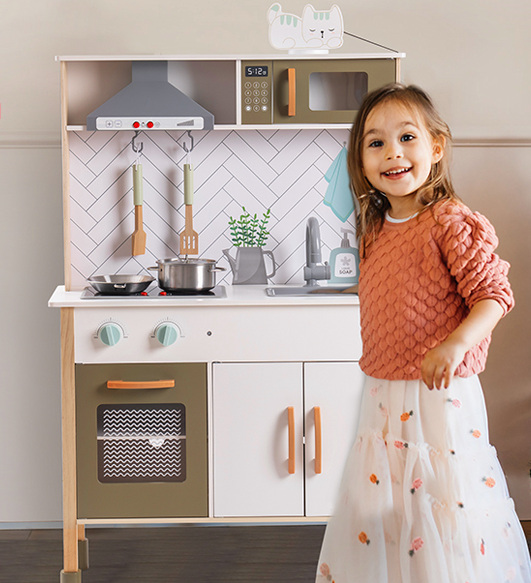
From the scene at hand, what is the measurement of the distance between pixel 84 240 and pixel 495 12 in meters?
→ 1.74

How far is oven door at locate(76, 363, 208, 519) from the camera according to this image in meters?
1.78

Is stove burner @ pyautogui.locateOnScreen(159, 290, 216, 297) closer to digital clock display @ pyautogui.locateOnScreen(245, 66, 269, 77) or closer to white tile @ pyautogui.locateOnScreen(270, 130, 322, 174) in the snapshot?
white tile @ pyautogui.locateOnScreen(270, 130, 322, 174)

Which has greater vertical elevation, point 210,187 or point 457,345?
point 210,187

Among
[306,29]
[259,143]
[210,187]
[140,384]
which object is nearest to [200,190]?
[210,187]

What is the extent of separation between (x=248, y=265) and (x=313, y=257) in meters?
0.25

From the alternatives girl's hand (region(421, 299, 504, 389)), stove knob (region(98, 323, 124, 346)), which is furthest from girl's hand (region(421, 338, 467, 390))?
stove knob (region(98, 323, 124, 346))

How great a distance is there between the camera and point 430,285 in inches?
45.9

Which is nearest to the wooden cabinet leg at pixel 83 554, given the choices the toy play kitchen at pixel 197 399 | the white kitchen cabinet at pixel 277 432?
the toy play kitchen at pixel 197 399

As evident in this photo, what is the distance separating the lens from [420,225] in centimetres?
119

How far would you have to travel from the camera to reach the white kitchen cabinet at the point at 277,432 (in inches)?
70.9

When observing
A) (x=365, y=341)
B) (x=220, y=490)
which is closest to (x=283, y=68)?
(x=365, y=341)

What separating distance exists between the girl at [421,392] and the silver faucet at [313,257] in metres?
0.82

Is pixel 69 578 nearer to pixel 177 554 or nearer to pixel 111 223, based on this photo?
pixel 177 554

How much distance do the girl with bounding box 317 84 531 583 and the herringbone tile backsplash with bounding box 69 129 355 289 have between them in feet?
3.27
